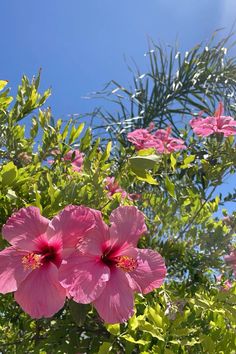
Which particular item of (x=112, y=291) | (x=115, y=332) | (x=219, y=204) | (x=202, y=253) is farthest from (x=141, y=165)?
(x=219, y=204)

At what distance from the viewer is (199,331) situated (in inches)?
56.1

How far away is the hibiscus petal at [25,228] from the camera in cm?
88

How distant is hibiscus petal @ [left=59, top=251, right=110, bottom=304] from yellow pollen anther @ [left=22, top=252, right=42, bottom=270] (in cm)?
5

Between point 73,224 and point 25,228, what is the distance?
0.10 meters

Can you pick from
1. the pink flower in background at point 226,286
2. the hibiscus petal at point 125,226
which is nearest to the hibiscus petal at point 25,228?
the hibiscus petal at point 125,226

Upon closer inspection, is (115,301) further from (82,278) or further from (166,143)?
(166,143)

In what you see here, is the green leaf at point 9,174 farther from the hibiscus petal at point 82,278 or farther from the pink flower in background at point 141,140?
the pink flower in background at point 141,140

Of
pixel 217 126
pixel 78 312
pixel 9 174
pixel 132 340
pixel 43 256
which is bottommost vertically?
pixel 132 340

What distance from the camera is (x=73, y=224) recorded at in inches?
33.6

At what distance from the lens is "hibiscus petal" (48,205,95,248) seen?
85 centimetres

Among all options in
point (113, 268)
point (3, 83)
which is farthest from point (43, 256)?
point (3, 83)

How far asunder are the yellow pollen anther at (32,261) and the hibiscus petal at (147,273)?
172 mm

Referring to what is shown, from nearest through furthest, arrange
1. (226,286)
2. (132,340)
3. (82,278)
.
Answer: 1. (82,278)
2. (132,340)
3. (226,286)

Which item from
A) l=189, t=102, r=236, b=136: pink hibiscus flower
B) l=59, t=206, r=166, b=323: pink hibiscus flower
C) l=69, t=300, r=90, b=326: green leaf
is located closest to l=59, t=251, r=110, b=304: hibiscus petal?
l=59, t=206, r=166, b=323: pink hibiscus flower
